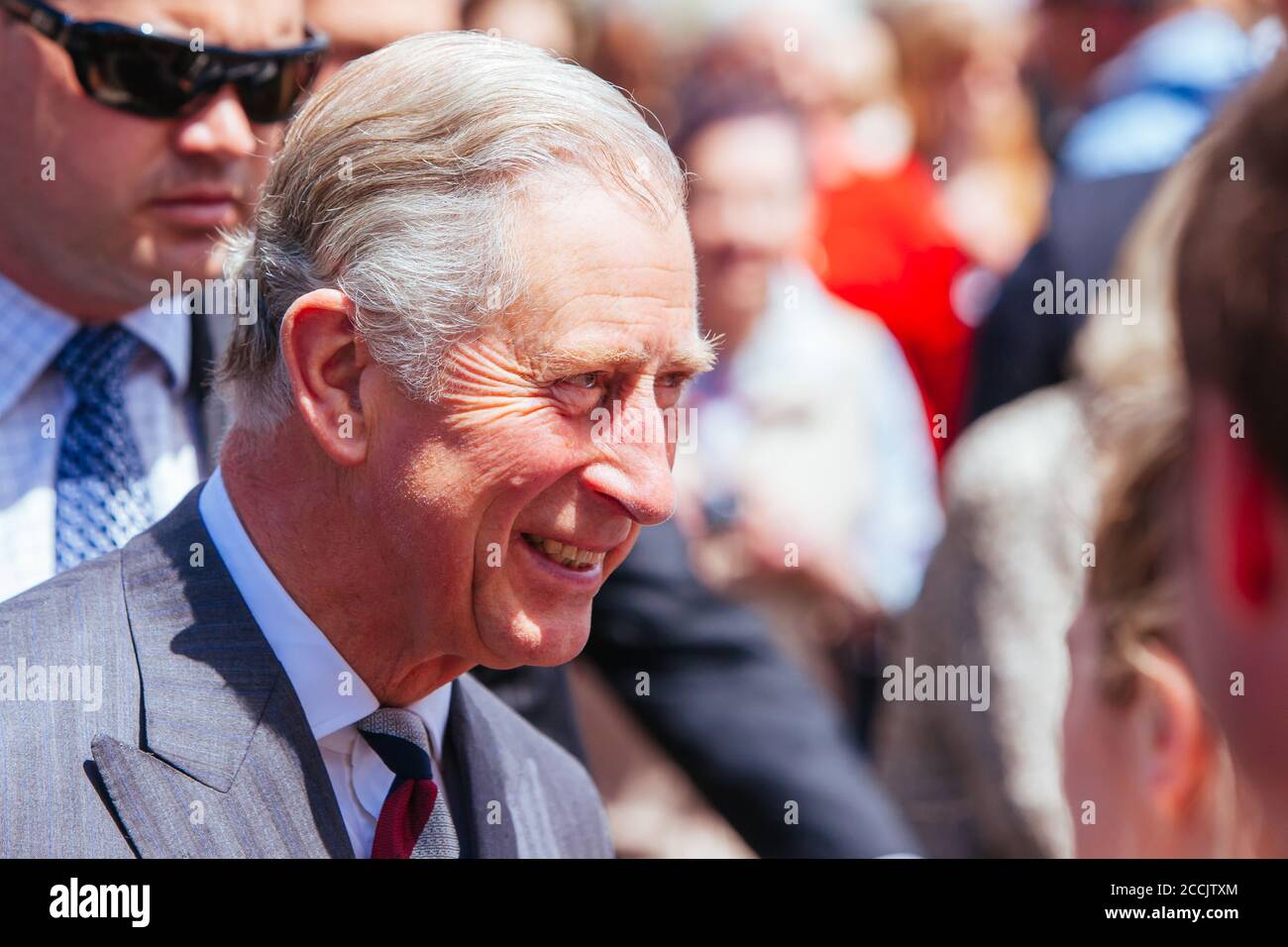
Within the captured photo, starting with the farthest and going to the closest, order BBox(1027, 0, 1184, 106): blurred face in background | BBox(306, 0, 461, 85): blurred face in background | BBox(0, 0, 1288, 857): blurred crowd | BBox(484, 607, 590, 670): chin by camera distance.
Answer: BBox(1027, 0, 1184, 106): blurred face in background → BBox(306, 0, 461, 85): blurred face in background → BBox(0, 0, 1288, 857): blurred crowd → BBox(484, 607, 590, 670): chin

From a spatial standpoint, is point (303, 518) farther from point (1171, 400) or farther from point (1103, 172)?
point (1103, 172)

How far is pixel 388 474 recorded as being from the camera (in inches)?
83.0

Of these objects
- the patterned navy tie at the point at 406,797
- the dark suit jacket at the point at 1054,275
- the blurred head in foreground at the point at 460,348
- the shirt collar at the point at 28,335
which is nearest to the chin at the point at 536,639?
the blurred head in foreground at the point at 460,348

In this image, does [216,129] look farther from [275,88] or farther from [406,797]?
[406,797]

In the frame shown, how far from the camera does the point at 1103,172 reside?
A: 15.2 ft

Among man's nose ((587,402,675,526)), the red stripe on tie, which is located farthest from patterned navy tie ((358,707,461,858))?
man's nose ((587,402,675,526))

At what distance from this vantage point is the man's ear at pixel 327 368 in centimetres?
208

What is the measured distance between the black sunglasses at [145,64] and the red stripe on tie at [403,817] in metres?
1.17

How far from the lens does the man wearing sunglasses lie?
2566 mm

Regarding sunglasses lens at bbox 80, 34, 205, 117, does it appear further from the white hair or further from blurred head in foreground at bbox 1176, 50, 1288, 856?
blurred head in foreground at bbox 1176, 50, 1288, 856

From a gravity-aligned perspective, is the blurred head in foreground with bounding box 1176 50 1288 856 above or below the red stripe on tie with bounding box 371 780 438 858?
above

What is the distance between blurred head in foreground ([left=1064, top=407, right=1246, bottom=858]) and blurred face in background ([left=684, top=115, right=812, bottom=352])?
95.3 inches

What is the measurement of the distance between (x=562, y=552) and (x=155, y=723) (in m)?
0.56
